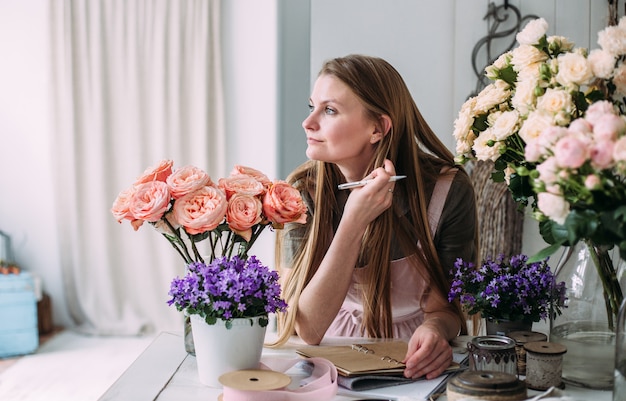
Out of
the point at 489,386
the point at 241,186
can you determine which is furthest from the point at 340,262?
the point at 489,386

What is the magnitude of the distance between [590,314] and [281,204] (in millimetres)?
516

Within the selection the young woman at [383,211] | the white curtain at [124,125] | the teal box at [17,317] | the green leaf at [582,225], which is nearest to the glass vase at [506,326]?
the young woman at [383,211]

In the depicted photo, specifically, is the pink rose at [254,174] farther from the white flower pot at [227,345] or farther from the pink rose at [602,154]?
the pink rose at [602,154]

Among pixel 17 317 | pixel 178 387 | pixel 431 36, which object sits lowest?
pixel 17 317

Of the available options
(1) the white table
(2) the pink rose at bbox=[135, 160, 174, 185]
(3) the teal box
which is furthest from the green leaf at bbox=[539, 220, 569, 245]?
(3) the teal box

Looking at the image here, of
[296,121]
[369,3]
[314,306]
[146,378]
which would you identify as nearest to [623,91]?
[314,306]

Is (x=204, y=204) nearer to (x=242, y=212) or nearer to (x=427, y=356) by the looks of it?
(x=242, y=212)

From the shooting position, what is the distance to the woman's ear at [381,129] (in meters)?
1.62

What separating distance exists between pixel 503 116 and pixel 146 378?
28.0 inches

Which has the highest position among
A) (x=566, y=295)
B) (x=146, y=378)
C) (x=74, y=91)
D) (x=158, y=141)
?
(x=74, y=91)

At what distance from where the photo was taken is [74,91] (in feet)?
12.5

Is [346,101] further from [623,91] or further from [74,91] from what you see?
[74,91]

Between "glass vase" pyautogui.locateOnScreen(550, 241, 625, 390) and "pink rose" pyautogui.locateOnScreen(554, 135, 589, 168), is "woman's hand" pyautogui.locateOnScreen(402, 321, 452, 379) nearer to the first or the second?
"glass vase" pyautogui.locateOnScreen(550, 241, 625, 390)

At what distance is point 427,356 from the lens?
1.08 meters
